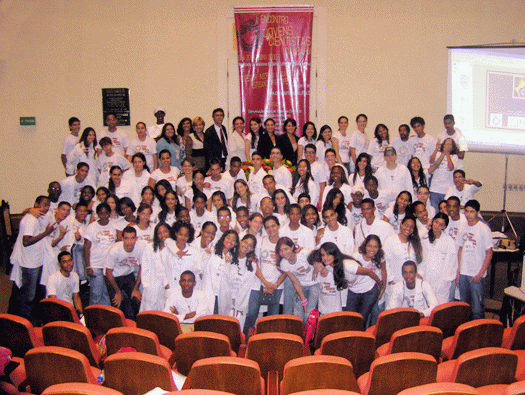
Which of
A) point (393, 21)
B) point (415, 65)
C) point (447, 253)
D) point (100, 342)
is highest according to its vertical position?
point (393, 21)

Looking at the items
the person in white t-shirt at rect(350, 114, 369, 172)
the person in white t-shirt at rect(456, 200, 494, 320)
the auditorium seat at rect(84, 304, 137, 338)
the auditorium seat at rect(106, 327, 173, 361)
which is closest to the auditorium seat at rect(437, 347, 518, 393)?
the auditorium seat at rect(106, 327, 173, 361)

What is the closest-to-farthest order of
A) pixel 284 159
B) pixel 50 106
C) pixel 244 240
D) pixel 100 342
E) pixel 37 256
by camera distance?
pixel 100 342 < pixel 244 240 < pixel 37 256 < pixel 284 159 < pixel 50 106

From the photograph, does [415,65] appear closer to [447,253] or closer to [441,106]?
[441,106]

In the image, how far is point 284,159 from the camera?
284 inches

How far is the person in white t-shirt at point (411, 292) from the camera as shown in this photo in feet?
14.7

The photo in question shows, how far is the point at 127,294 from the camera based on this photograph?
16.9ft

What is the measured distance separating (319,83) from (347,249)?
4.78 meters

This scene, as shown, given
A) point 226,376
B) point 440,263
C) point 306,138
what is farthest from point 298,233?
point 306,138

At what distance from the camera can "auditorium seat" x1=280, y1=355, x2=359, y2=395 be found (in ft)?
8.61

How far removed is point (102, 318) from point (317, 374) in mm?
1990

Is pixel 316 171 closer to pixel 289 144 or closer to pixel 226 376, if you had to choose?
pixel 289 144

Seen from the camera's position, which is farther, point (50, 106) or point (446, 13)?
point (50, 106)

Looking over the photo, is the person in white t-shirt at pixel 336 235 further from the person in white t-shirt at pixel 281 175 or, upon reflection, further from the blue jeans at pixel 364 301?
the person in white t-shirt at pixel 281 175

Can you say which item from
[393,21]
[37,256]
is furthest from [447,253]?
[393,21]
